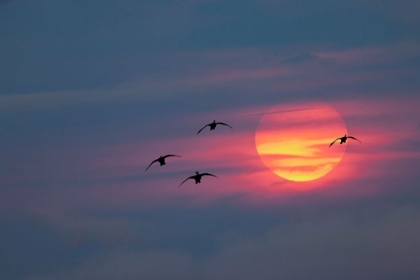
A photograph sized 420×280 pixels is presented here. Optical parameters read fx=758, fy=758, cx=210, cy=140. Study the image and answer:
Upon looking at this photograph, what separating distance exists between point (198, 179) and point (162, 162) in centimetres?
831

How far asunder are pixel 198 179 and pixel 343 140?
3271cm

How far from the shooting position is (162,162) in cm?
13662

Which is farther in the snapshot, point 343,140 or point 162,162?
point 343,140

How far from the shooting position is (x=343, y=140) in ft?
504

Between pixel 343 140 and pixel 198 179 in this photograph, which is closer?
pixel 198 179

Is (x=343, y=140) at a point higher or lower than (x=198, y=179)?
higher

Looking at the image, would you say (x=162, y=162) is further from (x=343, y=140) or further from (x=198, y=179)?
(x=343, y=140)

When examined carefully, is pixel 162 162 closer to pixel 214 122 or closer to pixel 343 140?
pixel 214 122

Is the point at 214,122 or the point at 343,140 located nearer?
the point at 214,122

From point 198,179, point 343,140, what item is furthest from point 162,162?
point 343,140

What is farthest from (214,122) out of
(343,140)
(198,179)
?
(343,140)

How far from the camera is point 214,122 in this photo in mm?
138000

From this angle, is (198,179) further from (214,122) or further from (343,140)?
(343,140)

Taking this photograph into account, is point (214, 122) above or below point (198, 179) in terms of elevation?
above
